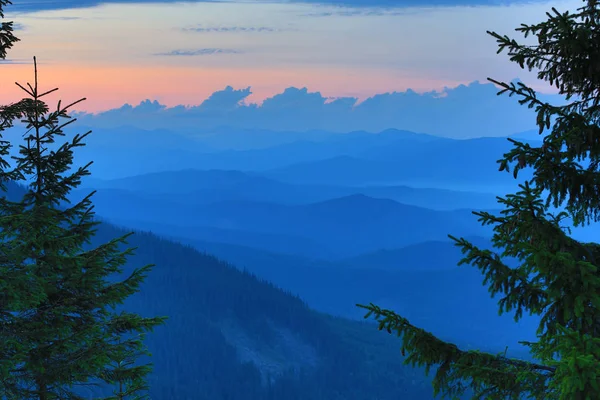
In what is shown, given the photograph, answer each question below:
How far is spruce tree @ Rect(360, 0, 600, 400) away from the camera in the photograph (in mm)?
8320

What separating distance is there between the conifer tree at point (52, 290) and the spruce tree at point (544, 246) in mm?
8066

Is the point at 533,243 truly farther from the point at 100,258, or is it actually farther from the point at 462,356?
the point at 100,258

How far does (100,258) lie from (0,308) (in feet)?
10.3

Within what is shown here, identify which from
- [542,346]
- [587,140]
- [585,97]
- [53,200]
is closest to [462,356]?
[542,346]

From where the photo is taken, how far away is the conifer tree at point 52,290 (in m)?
13.1

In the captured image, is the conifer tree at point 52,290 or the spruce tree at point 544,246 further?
the conifer tree at point 52,290

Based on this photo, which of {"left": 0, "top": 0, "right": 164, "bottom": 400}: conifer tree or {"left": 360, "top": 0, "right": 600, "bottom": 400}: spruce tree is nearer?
{"left": 360, "top": 0, "right": 600, "bottom": 400}: spruce tree

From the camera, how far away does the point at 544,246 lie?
880 cm

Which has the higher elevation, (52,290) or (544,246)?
(544,246)

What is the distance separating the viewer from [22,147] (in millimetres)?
14844

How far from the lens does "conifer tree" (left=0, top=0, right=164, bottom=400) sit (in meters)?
13.1

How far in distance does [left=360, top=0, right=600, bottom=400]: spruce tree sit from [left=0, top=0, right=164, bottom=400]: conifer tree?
8.07 metres

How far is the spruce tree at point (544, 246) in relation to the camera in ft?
27.3

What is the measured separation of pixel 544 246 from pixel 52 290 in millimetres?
12307
